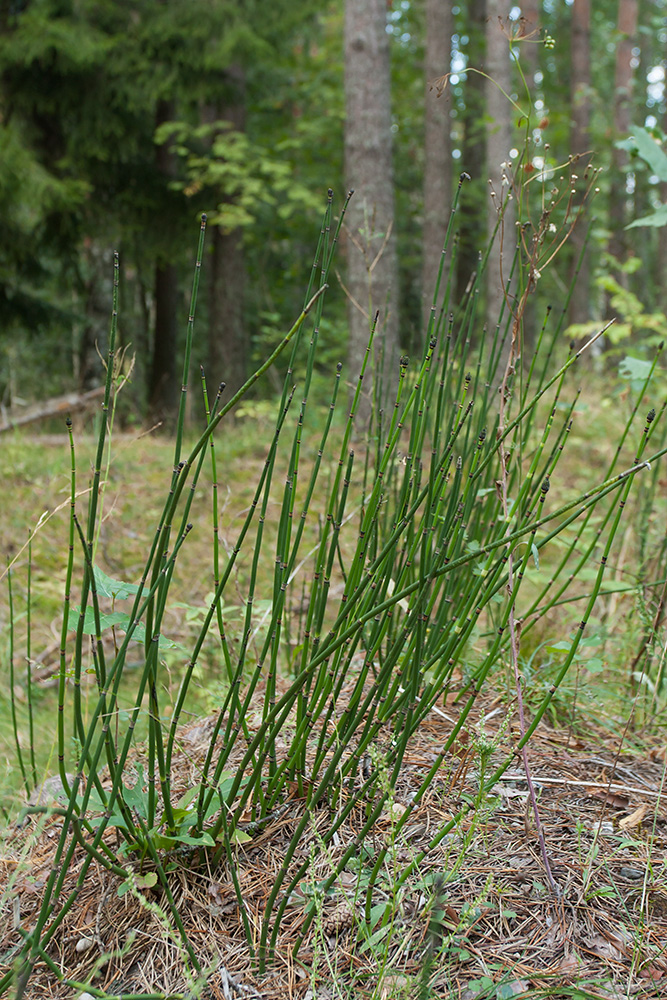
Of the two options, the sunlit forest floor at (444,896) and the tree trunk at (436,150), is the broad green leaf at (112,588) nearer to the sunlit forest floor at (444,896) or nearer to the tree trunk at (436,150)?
the sunlit forest floor at (444,896)

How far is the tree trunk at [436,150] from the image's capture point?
5996mm

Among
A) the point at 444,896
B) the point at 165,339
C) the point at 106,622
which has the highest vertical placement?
the point at 165,339

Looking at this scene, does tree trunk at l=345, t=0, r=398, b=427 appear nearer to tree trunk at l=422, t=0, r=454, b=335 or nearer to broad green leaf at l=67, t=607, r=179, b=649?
tree trunk at l=422, t=0, r=454, b=335

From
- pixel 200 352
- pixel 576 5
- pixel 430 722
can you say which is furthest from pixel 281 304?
pixel 430 722

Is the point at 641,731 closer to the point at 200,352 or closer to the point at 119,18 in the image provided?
the point at 119,18

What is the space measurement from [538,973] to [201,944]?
419mm

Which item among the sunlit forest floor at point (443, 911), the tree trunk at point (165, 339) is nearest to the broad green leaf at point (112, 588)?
the sunlit forest floor at point (443, 911)

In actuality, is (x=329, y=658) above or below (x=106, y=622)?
below

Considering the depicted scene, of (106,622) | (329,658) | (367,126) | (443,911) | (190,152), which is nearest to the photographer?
(443,911)

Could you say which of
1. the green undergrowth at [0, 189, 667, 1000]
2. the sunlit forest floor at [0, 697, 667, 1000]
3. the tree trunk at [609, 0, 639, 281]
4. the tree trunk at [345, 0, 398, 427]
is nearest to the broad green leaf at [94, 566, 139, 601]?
the green undergrowth at [0, 189, 667, 1000]

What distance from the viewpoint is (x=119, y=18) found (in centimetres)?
485

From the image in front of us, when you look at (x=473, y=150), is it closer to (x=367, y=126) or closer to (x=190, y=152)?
(x=190, y=152)

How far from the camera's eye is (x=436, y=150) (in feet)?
20.4

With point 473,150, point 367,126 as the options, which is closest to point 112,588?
→ point 367,126
